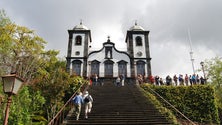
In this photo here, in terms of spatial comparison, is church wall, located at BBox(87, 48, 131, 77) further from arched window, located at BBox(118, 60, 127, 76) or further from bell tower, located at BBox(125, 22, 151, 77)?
bell tower, located at BBox(125, 22, 151, 77)

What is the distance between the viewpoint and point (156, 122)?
10.8 meters

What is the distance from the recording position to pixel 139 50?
110 feet

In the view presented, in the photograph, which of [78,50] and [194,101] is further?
[78,50]

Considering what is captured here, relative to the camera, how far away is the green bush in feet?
62.4

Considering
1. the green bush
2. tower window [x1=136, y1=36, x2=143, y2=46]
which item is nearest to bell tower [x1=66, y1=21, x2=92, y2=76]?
tower window [x1=136, y1=36, x2=143, y2=46]

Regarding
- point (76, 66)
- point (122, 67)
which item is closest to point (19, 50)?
point (76, 66)

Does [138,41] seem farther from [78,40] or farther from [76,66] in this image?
[76,66]

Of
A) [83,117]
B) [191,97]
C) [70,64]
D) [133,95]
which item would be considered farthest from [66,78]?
[70,64]

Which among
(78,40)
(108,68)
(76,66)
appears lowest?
(108,68)

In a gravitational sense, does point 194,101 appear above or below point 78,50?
below

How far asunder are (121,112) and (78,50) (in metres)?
22.5

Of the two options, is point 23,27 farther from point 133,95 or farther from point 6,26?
point 133,95

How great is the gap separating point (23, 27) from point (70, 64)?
8893 mm

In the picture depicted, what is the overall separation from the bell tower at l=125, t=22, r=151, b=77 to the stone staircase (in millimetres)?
15116
